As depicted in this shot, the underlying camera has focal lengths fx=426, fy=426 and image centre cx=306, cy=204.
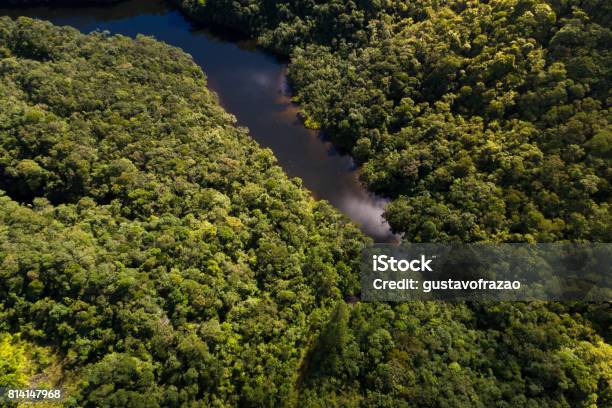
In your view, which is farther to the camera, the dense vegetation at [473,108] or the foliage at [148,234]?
the dense vegetation at [473,108]

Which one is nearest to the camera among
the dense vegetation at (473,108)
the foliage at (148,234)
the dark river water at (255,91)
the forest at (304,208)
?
the foliage at (148,234)

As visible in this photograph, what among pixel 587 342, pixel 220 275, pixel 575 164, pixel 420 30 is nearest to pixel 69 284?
pixel 220 275

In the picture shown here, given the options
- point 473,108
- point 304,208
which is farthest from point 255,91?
point 473,108

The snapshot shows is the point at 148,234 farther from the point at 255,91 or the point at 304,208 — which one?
the point at 255,91

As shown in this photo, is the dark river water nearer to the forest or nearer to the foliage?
the forest

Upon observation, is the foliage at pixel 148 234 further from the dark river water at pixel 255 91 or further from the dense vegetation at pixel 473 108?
the dense vegetation at pixel 473 108

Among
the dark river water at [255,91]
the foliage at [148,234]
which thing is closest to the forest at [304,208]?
the foliage at [148,234]

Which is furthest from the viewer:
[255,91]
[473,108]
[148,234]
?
[255,91]
